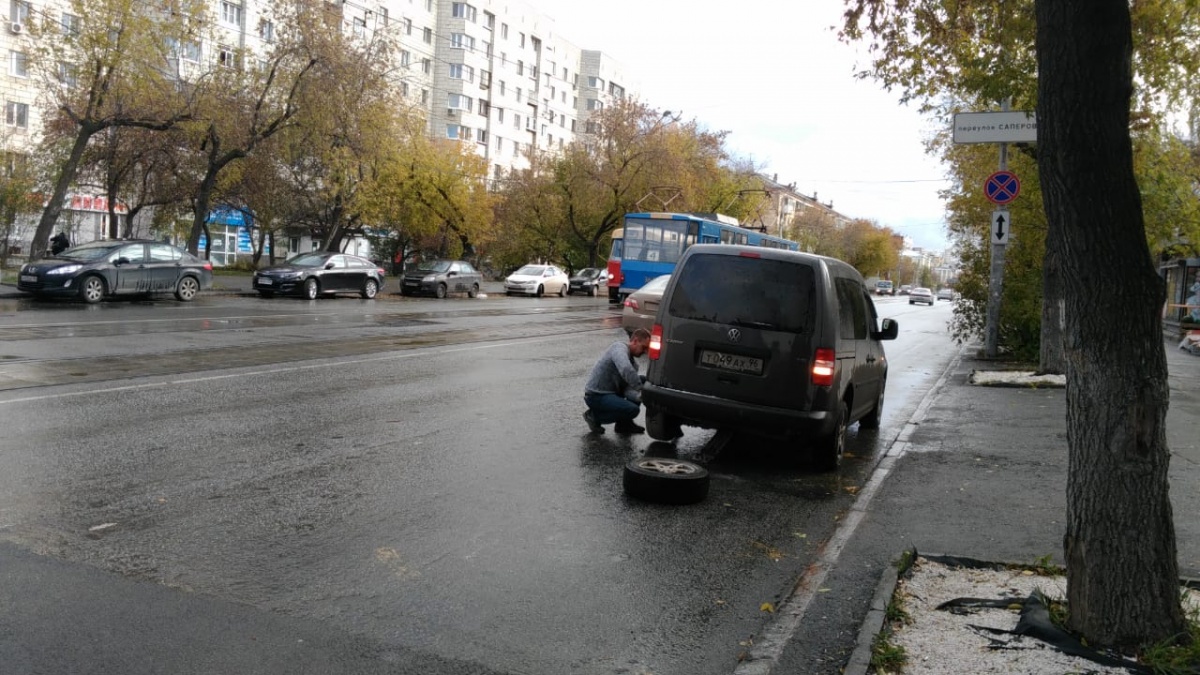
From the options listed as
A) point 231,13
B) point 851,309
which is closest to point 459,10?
point 231,13

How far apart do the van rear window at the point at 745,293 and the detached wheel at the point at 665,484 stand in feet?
5.25

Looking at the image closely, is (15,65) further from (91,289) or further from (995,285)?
(995,285)

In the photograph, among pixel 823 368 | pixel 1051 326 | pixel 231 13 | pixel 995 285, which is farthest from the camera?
pixel 231 13

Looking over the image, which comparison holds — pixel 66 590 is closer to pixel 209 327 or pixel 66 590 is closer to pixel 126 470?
pixel 126 470

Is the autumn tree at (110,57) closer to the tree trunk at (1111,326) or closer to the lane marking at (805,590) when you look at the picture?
the lane marking at (805,590)

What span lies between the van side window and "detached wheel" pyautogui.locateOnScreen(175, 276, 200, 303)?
20470mm

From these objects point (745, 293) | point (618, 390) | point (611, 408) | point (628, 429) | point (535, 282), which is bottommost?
point (628, 429)

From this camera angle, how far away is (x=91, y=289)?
22.1 m

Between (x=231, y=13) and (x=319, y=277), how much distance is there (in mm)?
36801

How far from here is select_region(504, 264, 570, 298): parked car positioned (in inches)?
1702

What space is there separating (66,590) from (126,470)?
2.45 m

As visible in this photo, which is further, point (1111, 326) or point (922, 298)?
point (922, 298)

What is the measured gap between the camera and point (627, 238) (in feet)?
108

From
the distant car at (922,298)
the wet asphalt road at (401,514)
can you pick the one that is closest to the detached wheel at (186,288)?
the wet asphalt road at (401,514)
